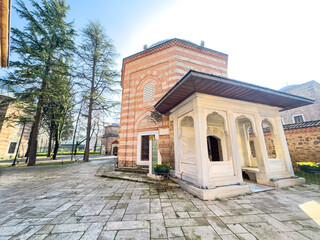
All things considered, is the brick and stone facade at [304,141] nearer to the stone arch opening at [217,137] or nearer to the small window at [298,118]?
the stone arch opening at [217,137]

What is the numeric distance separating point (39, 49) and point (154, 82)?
10.6 metres

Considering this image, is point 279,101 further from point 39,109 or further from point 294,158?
point 39,109

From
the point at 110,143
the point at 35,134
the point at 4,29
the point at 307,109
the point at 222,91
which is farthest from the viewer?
the point at 110,143

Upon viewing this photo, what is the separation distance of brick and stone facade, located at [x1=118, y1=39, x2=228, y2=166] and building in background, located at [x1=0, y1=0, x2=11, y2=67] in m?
5.55

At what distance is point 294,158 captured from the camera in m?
7.52

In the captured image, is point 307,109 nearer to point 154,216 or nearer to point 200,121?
point 200,121

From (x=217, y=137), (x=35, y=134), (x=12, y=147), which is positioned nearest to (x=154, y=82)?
(x=217, y=137)

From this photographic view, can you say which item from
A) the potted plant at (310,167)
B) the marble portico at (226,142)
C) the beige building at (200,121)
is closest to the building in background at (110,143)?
the beige building at (200,121)

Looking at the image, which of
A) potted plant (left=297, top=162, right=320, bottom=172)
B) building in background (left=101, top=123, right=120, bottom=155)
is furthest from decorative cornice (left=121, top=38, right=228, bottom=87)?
building in background (left=101, top=123, right=120, bottom=155)

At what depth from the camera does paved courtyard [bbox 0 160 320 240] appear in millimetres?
2127

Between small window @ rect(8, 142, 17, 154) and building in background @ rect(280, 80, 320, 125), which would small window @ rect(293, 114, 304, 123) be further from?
small window @ rect(8, 142, 17, 154)

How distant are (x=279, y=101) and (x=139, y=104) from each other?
743 cm

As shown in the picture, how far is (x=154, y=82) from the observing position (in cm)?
823

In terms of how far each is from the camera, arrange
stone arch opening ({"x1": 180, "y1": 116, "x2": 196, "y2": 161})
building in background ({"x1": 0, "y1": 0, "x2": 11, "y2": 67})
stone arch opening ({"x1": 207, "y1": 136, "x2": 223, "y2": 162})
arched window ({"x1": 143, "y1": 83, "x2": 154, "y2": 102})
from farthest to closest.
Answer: arched window ({"x1": 143, "y1": 83, "x2": 154, "y2": 102})
stone arch opening ({"x1": 207, "y1": 136, "x2": 223, "y2": 162})
stone arch opening ({"x1": 180, "y1": 116, "x2": 196, "y2": 161})
building in background ({"x1": 0, "y1": 0, "x2": 11, "y2": 67})
